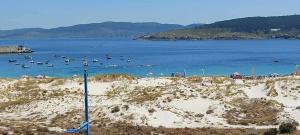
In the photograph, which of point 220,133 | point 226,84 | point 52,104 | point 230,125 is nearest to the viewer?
point 220,133

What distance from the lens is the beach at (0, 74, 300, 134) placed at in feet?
126

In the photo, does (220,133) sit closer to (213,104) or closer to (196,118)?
(196,118)

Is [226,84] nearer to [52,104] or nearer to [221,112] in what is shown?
[221,112]

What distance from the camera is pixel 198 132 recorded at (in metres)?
33.7

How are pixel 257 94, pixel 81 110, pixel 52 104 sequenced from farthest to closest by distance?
pixel 257 94
pixel 52 104
pixel 81 110

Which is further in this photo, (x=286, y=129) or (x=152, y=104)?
(x=152, y=104)

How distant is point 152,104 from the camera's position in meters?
43.4

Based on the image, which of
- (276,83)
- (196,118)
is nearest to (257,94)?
(276,83)

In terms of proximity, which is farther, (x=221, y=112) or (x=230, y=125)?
(x=221, y=112)

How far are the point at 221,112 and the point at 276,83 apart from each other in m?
10.8

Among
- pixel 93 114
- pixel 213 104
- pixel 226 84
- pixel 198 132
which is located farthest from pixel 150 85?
pixel 198 132

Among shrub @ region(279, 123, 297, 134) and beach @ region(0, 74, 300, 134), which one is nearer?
shrub @ region(279, 123, 297, 134)

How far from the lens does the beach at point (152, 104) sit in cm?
3839

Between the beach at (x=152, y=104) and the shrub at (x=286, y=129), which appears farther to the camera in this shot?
the beach at (x=152, y=104)
